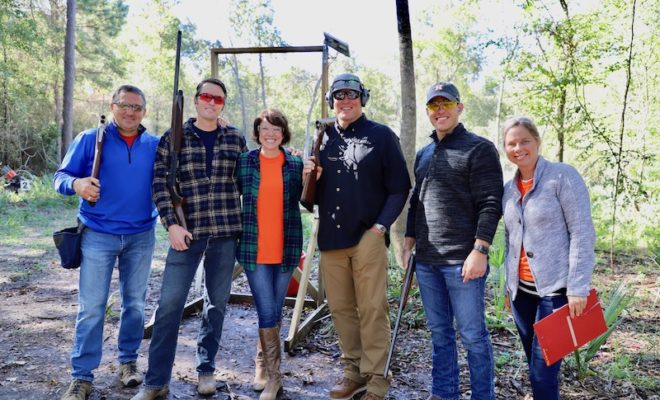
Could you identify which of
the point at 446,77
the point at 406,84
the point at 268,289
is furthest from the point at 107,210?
the point at 446,77

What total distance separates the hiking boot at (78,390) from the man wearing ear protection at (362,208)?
5.58 feet

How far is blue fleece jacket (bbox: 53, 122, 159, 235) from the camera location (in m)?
3.25

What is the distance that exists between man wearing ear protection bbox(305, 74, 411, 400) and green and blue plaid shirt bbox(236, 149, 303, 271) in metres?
0.18

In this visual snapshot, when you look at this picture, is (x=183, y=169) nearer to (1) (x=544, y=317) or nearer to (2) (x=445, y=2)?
(1) (x=544, y=317)

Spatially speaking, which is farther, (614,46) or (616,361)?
(614,46)

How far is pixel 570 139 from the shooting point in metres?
8.74

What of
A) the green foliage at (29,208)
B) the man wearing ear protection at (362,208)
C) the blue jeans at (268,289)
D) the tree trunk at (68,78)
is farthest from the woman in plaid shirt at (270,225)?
the tree trunk at (68,78)

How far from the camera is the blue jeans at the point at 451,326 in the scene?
9.23ft

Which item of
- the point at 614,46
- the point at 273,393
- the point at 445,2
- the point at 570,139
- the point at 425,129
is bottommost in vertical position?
the point at 273,393

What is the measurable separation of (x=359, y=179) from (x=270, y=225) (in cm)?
70

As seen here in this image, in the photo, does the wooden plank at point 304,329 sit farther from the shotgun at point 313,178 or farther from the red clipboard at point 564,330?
the red clipboard at point 564,330

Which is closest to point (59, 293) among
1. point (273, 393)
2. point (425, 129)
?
point (273, 393)

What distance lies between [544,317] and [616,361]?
2035 millimetres

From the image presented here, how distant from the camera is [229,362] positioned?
4137mm
